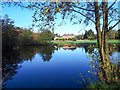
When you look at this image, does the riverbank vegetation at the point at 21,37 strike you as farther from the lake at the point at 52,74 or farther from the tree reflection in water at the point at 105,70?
the tree reflection in water at the point at 105,70

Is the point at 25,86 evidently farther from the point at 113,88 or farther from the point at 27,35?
the point at 27,35

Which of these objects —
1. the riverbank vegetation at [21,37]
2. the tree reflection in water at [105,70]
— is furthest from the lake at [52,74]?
the riverbank vegetation at [21,37]

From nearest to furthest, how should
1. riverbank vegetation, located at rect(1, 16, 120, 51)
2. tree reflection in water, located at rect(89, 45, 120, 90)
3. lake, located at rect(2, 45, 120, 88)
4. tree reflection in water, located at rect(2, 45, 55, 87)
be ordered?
tree reflection in water, located at rect(89, 45, 120, 90), lake, located at rect(2, 45, 120, 88), tree reflection in water, located at rect(2, 45, 55, 87), riverbank vegetation, located at rect(1, 16, 120, 51)

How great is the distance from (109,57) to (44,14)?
245cm

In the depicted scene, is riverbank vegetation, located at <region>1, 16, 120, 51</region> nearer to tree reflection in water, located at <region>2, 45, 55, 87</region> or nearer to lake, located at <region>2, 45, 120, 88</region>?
tree reflection in water, located at <region>2, 45, 55, 87</region>

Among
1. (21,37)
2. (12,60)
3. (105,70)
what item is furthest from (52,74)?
(21,37)

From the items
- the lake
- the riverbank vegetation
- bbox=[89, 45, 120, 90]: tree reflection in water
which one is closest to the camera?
bbox=[89, 45, 120, 90]: tree reflection in water

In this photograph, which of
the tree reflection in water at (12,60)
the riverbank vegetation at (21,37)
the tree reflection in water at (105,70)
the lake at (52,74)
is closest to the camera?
the tree reflection in water at (105,70)

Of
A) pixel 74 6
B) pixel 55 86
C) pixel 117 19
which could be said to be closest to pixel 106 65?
pixel 117 19

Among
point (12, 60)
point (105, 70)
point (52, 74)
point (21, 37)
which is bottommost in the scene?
point (52, 74)

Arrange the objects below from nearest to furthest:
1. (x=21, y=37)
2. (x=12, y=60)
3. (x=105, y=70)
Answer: (x=105, y=70) → (x=12, y=60) → (x=21, y=37)

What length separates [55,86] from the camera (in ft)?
44.6

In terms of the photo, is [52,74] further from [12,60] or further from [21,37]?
[21,37]

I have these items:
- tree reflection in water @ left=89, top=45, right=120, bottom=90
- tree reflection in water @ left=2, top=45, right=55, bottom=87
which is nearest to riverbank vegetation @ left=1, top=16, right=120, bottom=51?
tree reflection in water @ left=2, top=45, right=55, bottom=87
